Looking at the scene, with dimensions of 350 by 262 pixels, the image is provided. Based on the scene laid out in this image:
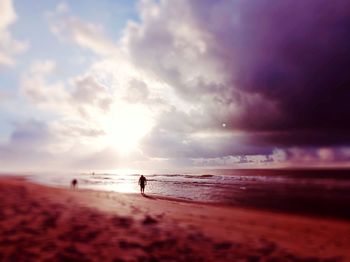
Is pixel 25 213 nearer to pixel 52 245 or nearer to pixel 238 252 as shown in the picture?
pixel 52 245

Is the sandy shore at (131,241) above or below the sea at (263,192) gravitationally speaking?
above

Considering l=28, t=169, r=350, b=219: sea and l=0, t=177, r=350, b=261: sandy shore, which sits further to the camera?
l=28, t=169, r=350, b=219: sea

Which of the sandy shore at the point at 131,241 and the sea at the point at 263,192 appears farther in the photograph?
the sea at the point at 263,192

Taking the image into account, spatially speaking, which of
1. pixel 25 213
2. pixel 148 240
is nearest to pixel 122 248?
pixel 148 240

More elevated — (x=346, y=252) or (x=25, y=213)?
(x=25, y=213)

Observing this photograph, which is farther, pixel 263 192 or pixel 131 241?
pixel 263 192

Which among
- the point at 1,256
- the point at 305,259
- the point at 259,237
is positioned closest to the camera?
the point at 1,256

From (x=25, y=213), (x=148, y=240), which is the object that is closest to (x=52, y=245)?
(x=148, y=240)

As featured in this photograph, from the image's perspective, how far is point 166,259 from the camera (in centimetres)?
756

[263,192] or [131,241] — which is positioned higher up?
[131,241]

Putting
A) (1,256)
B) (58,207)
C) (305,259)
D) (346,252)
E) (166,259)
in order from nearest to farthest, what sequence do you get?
1. (1,256)
2. (166,259)
3. (305,259)
4. (346,252)
5. (58,207)

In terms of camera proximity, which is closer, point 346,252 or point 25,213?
point 346,252

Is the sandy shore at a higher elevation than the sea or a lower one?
higher

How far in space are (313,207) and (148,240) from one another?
20.9 meters
